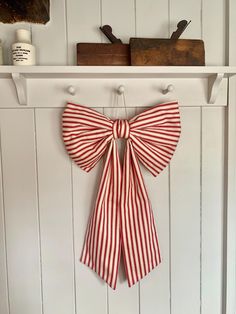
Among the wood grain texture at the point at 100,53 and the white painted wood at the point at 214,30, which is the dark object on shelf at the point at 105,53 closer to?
the wood grain texture at the point at 100,53

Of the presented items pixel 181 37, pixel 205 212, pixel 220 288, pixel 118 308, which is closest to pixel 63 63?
pixel 181 37

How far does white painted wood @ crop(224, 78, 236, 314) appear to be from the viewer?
0.94 m

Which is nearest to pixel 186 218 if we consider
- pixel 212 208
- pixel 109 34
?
pixel 212 208

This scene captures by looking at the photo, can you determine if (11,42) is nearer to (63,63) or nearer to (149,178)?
(63,63)

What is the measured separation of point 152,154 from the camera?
0.88 metres

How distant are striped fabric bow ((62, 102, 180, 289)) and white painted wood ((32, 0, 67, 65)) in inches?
7.2

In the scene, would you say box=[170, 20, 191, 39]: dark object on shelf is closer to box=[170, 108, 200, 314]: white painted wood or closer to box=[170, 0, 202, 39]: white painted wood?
box=[170, 0, 202, 39]: white painted wood

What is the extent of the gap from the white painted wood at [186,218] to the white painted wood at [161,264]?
0.07ft

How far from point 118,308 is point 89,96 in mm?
771

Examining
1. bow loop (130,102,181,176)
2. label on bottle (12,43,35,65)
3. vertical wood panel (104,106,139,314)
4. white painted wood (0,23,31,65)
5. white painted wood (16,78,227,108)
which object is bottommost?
vertical wood panel (104,106,139,314)

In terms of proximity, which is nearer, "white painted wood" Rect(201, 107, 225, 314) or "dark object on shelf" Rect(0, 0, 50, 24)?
"dark object on shelf" Rect(0, 0, 50, 24)

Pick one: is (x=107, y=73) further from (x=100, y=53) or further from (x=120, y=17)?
(x=120, y=17)

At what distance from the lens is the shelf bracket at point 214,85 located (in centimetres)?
85

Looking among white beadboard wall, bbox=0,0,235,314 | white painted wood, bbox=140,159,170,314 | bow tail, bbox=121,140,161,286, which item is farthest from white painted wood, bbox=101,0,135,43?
white painted wood, bbox=140,159,170,314
